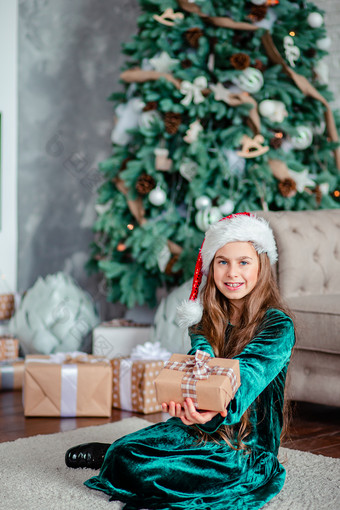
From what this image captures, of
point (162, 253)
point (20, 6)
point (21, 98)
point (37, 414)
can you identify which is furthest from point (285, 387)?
point (20, 6)

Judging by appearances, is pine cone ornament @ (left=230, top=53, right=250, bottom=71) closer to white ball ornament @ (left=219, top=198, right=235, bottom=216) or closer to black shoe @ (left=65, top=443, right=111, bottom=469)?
white ball ornament @ (left=219, top=198, right=235, bottom=216)

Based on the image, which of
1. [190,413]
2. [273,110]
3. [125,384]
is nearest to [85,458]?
[190,413]

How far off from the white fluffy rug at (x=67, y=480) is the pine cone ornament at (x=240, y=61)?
190 cm

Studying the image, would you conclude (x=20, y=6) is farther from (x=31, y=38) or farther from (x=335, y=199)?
(x=335, y=199)

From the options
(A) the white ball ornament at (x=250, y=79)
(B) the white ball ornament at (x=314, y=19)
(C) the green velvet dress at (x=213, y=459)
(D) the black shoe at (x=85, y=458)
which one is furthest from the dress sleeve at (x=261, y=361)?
(B) the white ball ornament at (x=314, y=19)

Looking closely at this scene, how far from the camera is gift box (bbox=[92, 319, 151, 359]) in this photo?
3.28 m

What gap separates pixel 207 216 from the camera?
3.21 m

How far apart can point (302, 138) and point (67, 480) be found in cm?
227

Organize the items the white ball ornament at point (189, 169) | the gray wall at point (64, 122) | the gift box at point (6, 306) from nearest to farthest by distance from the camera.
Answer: the white ball ornament at point (189, 169), the gift box at point (6, 306), the gray wall at point (64, 122)

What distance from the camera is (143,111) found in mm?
3352

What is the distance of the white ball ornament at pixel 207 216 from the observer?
3.20 metres

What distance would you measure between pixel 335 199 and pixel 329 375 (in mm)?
1602

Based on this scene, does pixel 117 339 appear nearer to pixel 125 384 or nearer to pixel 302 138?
pixel 125 384

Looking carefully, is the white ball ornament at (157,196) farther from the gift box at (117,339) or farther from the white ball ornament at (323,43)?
the white ball ornament at (323,43)
